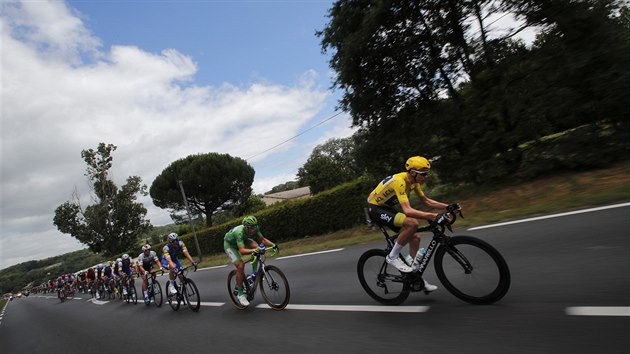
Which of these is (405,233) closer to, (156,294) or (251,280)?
(251,280)

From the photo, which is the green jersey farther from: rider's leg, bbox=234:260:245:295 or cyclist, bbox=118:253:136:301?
cyclist, bbox=118:253:136:301

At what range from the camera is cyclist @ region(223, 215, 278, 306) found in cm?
670

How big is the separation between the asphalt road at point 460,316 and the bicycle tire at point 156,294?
1446mm

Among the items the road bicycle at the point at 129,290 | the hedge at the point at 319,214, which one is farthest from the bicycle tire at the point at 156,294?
the hedge at the point at 319,214

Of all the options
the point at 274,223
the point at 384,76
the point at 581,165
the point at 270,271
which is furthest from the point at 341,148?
the point at 270,271

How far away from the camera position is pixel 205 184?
49781 mm

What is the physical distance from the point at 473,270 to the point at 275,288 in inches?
143

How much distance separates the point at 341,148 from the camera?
66.1 m

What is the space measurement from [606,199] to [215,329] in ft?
28.7

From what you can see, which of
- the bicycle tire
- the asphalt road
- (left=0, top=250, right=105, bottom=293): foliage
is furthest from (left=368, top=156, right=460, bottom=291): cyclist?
(left=0, top=250, right=105, bottom=293): foliage

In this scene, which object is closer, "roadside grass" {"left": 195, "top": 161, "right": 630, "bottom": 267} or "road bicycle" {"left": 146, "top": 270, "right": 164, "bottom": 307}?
"roadside grass" {"left": 195, "top": 161, "right": 630, "bottom": 267}

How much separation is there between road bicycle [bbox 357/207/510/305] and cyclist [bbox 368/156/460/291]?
0.16 m

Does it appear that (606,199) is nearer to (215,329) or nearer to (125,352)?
(215,329)

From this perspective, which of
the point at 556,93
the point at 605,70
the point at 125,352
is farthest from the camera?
the point at 556,93
